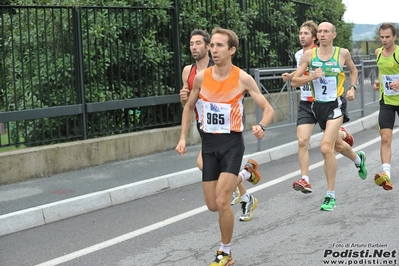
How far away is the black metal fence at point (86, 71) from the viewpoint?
10508 mm

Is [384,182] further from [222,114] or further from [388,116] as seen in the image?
[222,114]

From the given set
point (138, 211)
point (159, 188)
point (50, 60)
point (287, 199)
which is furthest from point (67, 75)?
point (287, 199)

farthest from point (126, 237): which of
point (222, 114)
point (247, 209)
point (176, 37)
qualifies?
point (176, 37)

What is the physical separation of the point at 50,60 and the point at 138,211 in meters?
3.29

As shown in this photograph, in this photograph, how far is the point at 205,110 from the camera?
261 inches

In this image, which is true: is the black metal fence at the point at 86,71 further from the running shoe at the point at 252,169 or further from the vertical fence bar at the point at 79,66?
the running shoe at the point at 252,169

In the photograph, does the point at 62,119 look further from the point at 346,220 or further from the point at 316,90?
the point at 346,220

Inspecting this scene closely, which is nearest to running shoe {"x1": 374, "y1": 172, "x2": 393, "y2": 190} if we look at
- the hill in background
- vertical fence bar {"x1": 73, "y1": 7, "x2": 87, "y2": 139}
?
vertical fence bar {"x1": 73, "y1": 7, "x2": 87, "y2": 139}

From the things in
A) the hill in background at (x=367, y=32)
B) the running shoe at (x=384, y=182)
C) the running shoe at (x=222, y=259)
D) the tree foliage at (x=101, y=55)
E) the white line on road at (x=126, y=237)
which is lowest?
the white line on road at (x=126, y=237)

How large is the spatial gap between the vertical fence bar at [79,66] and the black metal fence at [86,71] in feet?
0.05

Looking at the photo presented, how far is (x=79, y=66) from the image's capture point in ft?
37.3

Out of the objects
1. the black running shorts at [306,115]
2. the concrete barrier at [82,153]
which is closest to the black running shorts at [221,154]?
the black running shorts at [306,115]

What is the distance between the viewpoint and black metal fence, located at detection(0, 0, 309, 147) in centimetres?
1051

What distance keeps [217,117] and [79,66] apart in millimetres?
5243
